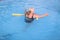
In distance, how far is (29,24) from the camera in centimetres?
141

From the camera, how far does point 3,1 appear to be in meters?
1.60

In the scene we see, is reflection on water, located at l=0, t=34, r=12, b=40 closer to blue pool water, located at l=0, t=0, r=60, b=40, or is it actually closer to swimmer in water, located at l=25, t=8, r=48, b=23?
blue pool water, located at l=0, t=0, r=60, b=40

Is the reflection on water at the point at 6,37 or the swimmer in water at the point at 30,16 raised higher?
the swimmer in water at the point at 30,16

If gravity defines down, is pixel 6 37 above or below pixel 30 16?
below

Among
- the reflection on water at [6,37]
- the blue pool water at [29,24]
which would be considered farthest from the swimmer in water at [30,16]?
the reflection on water at [6,37]

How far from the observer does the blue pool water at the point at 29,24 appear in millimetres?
1353

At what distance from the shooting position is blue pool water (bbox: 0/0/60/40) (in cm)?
135

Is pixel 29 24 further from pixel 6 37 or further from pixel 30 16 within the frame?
pixel 6 37

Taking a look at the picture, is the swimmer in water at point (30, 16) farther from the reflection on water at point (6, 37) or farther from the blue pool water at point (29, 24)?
the reflection on water at point (6, 37)

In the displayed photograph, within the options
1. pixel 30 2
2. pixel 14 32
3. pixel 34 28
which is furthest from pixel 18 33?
pixel 30 2

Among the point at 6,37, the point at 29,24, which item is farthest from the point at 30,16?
the point at 6,37

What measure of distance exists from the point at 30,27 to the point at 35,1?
357 mm

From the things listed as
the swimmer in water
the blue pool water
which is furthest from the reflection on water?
the swimmer in water

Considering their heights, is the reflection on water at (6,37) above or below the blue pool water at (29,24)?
below
